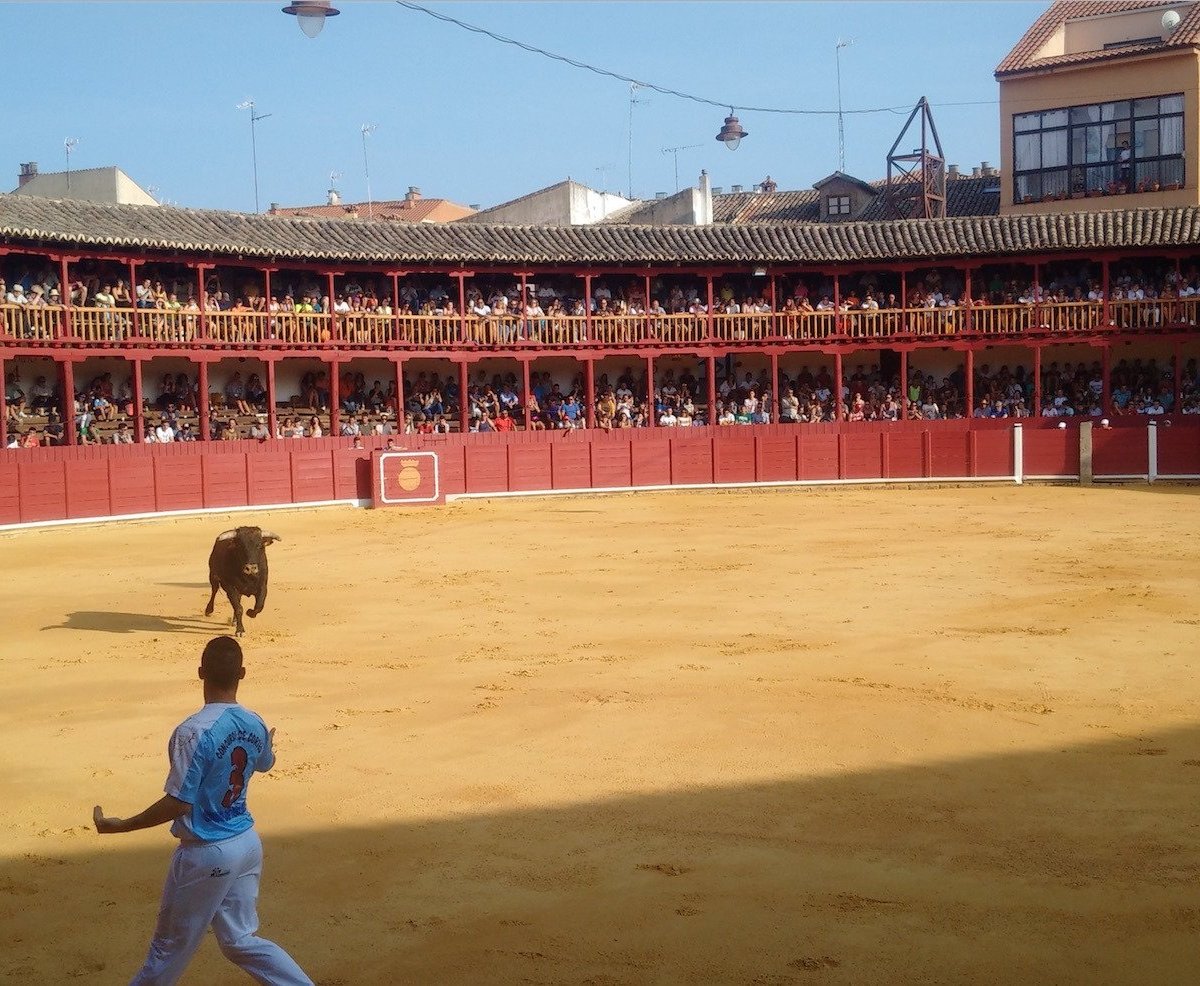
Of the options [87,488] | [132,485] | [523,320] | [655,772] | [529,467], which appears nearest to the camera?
[655,772]

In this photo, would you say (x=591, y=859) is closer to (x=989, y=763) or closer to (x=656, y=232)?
(x=989, y=763)

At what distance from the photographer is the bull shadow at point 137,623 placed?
40.5 ft

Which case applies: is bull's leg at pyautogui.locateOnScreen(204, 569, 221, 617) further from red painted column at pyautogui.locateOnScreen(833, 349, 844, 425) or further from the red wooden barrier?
red painted column at pyautogui.locateOnScreen(833, 349, 844, 425)

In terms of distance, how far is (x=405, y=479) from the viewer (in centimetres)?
2691

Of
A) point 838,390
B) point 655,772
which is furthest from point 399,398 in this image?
point 655,772

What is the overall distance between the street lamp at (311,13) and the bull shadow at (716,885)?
9.80m

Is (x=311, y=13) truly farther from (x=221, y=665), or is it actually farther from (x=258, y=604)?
(x=221, y=665)

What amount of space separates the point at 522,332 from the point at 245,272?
6146mm

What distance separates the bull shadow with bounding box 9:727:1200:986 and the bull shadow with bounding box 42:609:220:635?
511 cm

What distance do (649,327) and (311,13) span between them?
1768 cm

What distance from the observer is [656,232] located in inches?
1337

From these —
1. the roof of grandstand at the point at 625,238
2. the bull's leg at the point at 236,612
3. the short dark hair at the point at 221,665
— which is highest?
the roof of grandstand at the point at 625,238

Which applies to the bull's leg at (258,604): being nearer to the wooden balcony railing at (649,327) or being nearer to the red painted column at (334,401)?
the wooden balcony railing at (649,327)

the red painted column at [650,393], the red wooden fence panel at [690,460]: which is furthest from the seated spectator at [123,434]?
the red painted column at [650,393]
